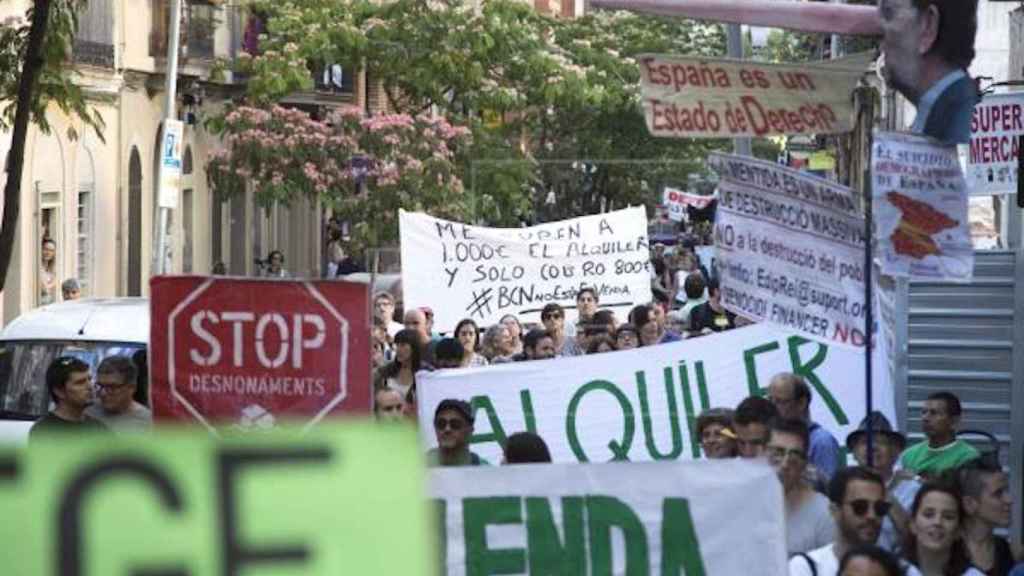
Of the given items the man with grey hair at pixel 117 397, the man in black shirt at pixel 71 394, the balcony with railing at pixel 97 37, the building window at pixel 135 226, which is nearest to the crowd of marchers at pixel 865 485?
the man with grey hair at pixel 117 397

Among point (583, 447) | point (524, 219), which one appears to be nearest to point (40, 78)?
point (583, 447)

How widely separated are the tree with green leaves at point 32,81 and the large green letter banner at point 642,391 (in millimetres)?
4159

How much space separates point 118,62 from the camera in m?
38.0

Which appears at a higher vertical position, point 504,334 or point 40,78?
point 40,78

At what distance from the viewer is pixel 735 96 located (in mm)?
10312

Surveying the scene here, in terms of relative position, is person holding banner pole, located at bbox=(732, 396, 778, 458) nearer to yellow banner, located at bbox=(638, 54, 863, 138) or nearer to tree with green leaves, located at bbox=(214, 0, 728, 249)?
yellow banner, located at bbox=(638, 54, 863, 138)

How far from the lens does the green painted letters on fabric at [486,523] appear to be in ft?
23.9

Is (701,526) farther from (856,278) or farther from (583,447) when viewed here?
(583,447)

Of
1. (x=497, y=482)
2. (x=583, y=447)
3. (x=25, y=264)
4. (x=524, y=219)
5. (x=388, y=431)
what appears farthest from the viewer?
(x=524, y=219)

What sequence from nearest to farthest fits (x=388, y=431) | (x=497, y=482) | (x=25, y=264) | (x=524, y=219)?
(x=388, y=431) → (x=497, y=482) → (x=25, y=264) → (x=524, y=219)

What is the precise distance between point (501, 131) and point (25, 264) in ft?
40.2

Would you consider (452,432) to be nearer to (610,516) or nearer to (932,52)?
(932,52)

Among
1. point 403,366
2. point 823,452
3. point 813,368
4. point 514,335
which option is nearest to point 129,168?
point 514,335

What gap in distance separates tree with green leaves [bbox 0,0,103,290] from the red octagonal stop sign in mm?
5966
